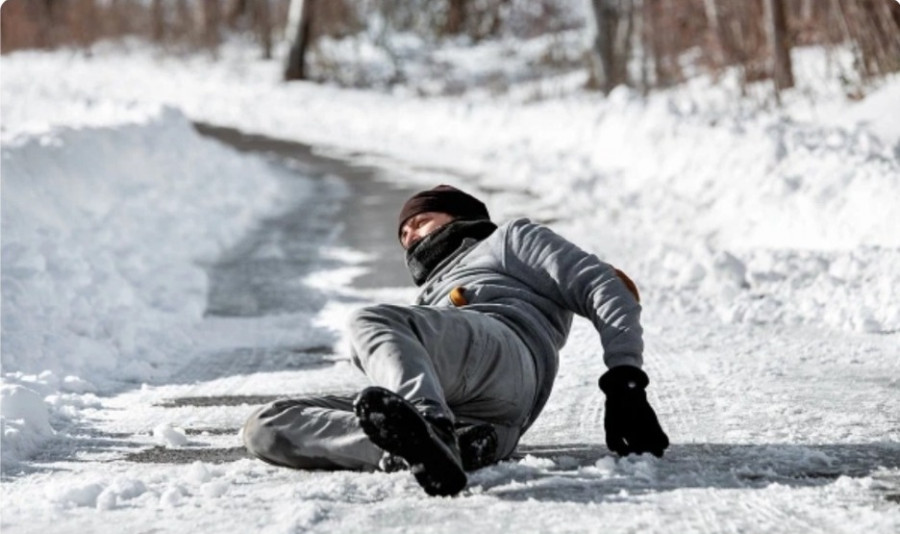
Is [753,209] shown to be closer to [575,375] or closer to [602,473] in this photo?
[575,375]

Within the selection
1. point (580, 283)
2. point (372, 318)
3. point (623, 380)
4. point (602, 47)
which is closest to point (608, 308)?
point (580, 283)

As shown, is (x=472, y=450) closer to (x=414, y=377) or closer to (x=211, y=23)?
(x=414, y=377)

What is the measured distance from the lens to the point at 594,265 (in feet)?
15.1

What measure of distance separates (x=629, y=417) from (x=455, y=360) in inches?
20.4

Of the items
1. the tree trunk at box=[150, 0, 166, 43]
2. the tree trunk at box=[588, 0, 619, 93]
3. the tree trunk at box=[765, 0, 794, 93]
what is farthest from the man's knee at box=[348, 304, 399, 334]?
the tree trunk at box=[150, 0, 166, 43]

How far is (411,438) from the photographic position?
12.1 ft

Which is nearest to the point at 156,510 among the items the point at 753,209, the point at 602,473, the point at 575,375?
the point at 602,473

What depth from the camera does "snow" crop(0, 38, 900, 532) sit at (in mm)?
3951

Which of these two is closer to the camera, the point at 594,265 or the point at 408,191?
the point at 594,265

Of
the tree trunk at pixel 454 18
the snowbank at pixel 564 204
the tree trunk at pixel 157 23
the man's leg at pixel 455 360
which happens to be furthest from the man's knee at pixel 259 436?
the tree trunk at pixel 157 23

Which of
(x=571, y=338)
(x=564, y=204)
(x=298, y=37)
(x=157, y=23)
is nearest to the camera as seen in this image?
(x=571, y=338)

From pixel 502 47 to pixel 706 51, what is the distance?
12.6 m

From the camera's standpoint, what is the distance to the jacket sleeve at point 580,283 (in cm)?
446

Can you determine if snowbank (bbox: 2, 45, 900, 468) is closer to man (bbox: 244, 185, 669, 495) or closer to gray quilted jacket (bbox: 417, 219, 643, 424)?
man (bbox: 244, 185, 669, 495)
